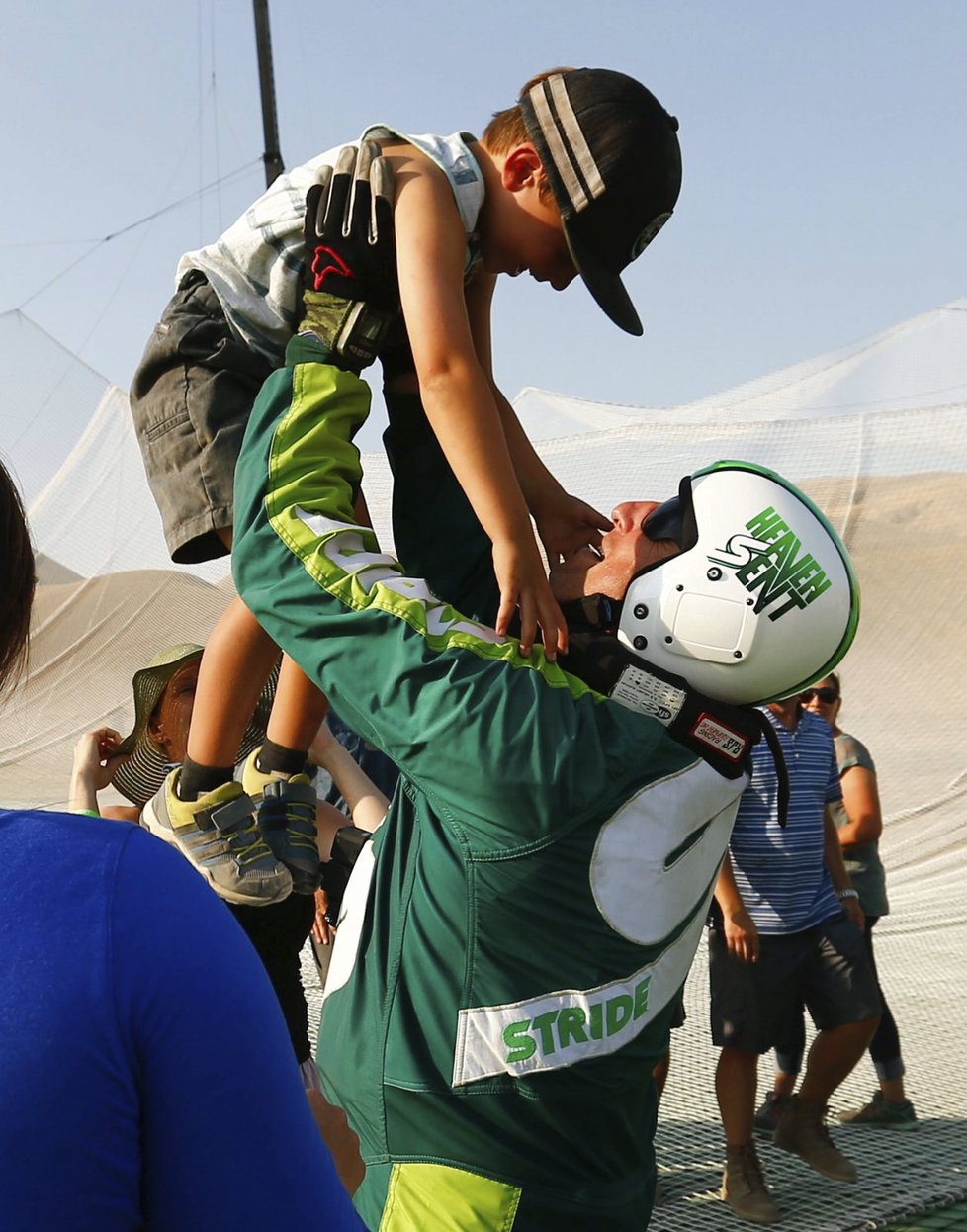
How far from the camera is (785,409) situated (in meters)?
9.88

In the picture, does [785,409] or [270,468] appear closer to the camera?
[270,468]

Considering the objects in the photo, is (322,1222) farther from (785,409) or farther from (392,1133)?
(785,409)

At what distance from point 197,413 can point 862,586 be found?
7.85 meters

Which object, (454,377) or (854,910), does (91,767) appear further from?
(854,910)

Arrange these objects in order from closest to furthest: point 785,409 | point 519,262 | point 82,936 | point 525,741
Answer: point 82,936 < point 525,741 < point 519,262 < point 785,409

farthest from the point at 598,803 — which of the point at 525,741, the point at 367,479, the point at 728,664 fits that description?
the point at 367,479

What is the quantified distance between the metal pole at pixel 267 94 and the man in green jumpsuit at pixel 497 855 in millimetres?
9775

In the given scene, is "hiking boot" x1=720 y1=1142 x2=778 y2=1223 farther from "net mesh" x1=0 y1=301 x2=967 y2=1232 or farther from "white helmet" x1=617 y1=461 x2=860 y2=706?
"white helmet" x1=617 y1=461 x2=860 y2=706

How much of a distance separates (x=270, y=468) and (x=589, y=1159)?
831 mm

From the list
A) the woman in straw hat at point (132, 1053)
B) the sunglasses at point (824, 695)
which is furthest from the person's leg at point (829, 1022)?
the woman in straw hat at point (132, 1053)

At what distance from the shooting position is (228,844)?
2.00 metres

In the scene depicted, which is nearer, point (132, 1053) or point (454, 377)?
point (132, 1053)

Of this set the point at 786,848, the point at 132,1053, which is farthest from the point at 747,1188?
the point at 132,1053

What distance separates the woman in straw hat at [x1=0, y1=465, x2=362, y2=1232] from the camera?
0.71 meters
